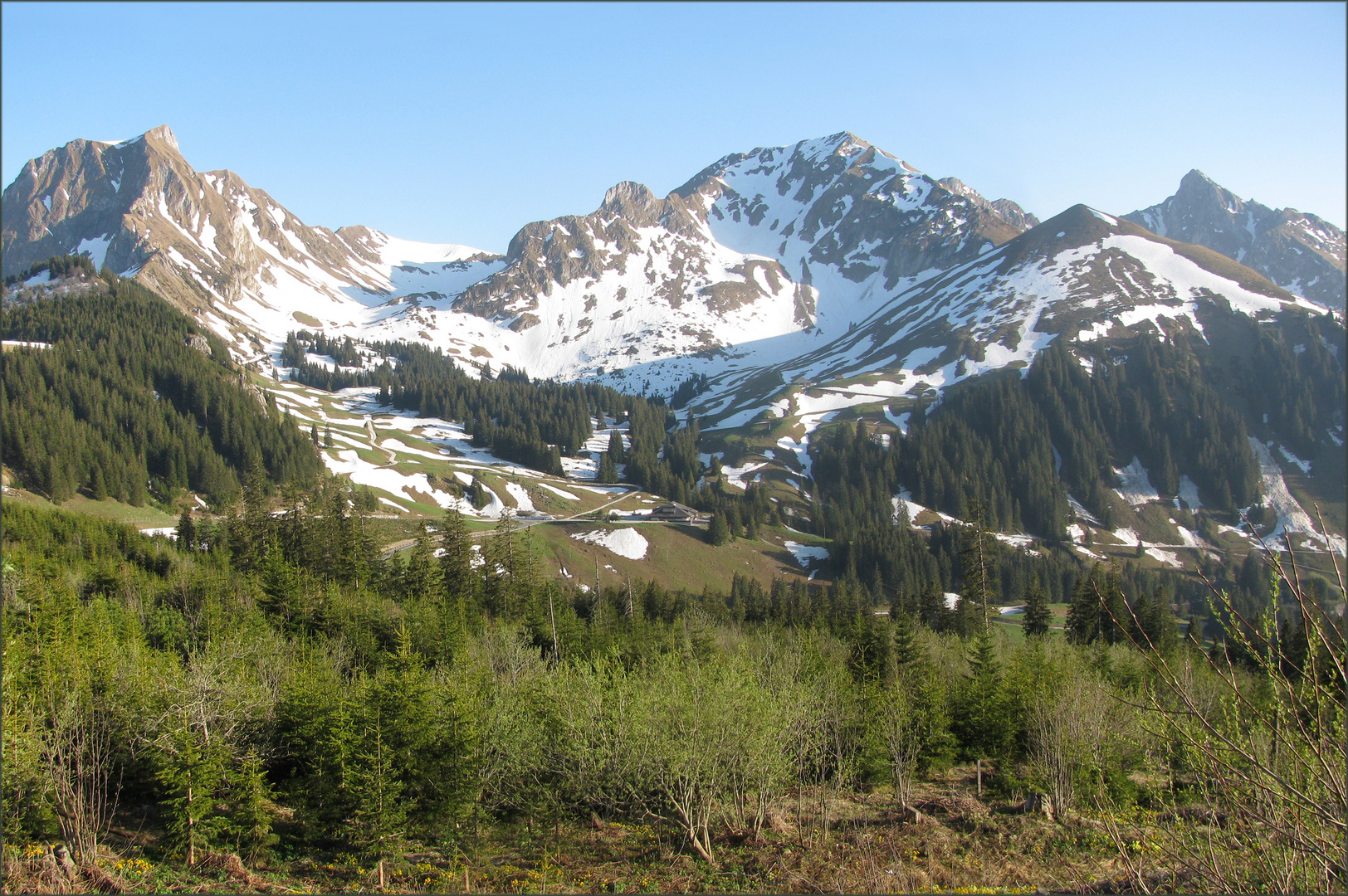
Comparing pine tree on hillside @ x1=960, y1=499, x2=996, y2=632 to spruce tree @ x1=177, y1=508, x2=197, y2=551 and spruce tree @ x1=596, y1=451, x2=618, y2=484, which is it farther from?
spruce tree @ x1=596, y1=451, x2=618, y2=484

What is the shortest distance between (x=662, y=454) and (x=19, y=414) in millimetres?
120294

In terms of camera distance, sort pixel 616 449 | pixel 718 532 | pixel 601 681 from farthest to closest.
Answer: pixel 616 449 < pixel 718 532 < pixel 601 681

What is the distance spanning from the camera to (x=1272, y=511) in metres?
154

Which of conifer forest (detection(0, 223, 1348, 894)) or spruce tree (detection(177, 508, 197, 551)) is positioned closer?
conifer forest (detection(0, 223, 1348, 894))

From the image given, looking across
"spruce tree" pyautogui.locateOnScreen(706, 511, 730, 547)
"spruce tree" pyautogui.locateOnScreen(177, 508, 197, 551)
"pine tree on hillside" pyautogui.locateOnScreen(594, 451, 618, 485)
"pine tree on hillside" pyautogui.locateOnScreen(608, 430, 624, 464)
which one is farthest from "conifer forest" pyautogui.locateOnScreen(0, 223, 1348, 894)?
"pine tree on hillside" pyautogui.locateOnScreen(608, 430, 624, 464)

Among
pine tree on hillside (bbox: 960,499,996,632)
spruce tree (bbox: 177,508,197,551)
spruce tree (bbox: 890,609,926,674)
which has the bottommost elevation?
spruce tree (bbox: 890,609,926,674)

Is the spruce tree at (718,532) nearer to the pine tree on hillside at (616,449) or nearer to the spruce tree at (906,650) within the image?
the pine tree on hillside at (616,449)

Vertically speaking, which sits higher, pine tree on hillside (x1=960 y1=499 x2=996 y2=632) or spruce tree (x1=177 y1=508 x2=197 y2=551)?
spruce tree (x1=177 y1=508 x2=197 y2=551)

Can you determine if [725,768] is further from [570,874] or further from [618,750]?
[570,874]

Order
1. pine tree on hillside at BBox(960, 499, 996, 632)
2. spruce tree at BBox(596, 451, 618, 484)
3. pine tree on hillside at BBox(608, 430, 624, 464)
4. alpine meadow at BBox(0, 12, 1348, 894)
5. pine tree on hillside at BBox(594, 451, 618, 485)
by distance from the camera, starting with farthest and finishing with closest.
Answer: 1. pine tree on hillside at BBox(608, 430, 624, 464)
2. spruce tree at BBox(596, 451, 618, 484)
3. pine tree on hillside at BBox(594, 451, 618, 485)
4. pine tree on hillside at BBox(960, 499, 996, 632)
5. alpine meadow at BBox(0, 12, 1348, 894)

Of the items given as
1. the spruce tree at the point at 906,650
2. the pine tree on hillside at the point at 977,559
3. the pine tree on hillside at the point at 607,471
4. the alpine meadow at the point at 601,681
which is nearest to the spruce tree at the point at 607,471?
the pine tree on hillside at the point at 607,471

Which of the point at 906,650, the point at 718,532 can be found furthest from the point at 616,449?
the point at 906,650

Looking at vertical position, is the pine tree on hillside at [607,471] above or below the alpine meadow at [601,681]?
above

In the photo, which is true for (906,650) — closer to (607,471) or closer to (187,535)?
(187,535)
